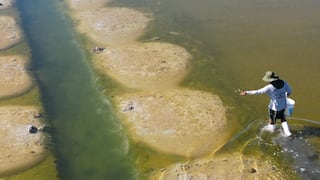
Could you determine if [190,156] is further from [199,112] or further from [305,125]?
[305,125]

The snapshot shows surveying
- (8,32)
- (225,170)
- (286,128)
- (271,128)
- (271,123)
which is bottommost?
(8,32)

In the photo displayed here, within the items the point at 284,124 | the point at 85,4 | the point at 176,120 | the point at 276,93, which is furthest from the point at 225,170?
the point at 85,4

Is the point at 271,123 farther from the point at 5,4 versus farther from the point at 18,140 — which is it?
the point at 5,4

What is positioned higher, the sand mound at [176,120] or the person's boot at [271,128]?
the person's boot at [271,128]

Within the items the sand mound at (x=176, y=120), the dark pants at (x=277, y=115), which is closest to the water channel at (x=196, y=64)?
the sand mound at (x=176, y=120)

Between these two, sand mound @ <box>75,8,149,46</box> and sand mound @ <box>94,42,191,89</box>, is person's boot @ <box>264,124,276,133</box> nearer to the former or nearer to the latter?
sand mound @ <box>94,42,191,89</box>

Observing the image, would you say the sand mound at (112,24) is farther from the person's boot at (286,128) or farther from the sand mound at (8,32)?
the person's boot at (286,128)
